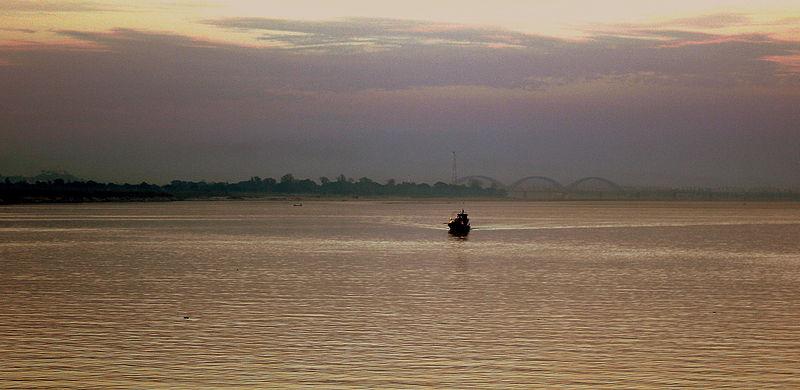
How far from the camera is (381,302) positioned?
36.7 meters

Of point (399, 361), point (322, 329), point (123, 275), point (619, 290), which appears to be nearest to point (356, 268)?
point (123, 275)

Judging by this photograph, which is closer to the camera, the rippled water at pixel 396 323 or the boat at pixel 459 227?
the rippled water at pixel 396 323

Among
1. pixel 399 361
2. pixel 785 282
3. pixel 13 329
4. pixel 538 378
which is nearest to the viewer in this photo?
pixel 538 378

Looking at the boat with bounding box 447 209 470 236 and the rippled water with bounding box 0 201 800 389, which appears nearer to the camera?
the rippled water with bounding box 0 201 800 389

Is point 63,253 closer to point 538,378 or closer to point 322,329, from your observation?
point 322,329

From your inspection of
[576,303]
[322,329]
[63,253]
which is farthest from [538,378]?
[63,253]

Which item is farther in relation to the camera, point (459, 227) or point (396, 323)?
point (459, 227)

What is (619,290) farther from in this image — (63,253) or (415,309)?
(63,253)

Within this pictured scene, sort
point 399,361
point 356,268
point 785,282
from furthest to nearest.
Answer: point 356,268 < point 785,282 < point 399,361

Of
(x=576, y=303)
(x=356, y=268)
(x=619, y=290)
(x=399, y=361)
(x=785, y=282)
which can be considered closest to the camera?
(x=399, y=361)

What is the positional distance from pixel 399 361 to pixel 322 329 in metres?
6.12

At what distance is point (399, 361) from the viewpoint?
23.2m

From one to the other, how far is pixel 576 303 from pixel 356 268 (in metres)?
22.0

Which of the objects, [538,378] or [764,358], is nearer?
[538,378]
